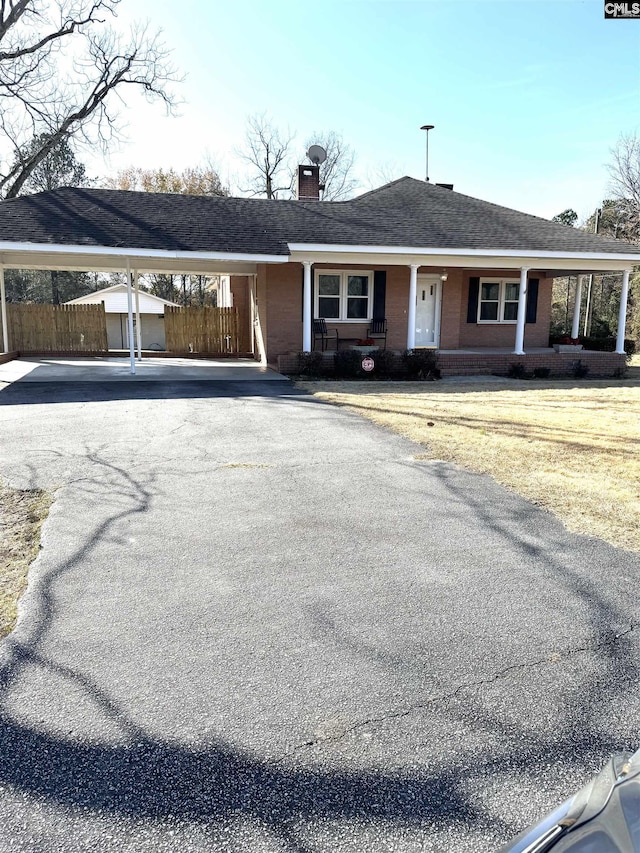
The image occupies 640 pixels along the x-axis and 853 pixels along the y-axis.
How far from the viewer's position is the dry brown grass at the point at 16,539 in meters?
3.39

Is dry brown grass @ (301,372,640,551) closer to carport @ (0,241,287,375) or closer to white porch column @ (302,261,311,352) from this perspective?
→ white porch column @ (302,261,311,352)

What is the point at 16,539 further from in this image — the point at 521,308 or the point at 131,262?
the point at 521,308

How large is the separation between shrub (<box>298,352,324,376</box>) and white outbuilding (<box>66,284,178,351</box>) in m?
23.9

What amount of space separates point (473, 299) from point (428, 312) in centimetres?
157

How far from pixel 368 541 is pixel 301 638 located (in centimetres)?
141

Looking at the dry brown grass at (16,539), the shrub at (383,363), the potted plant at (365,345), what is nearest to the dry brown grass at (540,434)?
the shrub at (383,363)

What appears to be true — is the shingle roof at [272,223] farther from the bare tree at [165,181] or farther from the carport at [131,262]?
the bare tree at [165,181]

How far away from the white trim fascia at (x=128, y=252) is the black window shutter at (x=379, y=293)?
12.5 feet

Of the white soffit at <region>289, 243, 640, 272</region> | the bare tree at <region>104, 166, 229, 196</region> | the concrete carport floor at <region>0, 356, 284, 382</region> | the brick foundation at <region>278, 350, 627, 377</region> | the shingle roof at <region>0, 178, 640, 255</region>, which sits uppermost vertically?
the bare tree at <region>104, 166, 229, 196</region>

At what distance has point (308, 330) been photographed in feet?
51.7

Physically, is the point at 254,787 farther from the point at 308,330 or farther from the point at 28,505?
the point at 308,330

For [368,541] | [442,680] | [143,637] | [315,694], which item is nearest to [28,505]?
[143,637]

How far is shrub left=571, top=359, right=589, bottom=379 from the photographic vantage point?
55.4ft

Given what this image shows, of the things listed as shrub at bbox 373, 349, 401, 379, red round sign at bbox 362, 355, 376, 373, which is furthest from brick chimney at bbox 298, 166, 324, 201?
red round sign at bbox 362, 355, 376, 373
